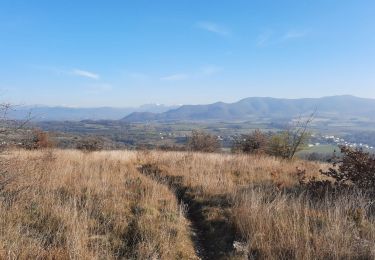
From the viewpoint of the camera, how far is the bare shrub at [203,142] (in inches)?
1148

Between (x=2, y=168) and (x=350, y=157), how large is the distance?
7.66 metres

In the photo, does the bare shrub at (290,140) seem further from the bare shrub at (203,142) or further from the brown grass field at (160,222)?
the brown grass field at (160,222)

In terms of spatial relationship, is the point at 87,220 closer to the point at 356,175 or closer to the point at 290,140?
the point at 356,175

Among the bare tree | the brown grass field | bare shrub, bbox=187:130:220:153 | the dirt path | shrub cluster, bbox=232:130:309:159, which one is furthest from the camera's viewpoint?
bare shrub, bbox=187:130:220:153

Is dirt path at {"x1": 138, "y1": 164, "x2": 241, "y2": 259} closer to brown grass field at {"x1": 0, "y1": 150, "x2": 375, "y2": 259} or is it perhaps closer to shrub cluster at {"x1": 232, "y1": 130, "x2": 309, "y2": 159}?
brown grass field at {"x1": 0, "y1": 150, "x2": 375, "y2": 259}

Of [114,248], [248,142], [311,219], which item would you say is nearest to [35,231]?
[114,248]

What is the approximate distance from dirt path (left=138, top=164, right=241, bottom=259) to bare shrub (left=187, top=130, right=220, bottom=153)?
19433 mm

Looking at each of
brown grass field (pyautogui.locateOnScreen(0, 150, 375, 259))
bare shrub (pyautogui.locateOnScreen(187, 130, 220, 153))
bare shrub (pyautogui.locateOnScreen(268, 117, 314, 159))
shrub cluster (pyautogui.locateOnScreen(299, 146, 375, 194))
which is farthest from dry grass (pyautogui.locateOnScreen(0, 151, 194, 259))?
bare shrub (pyautogui.locateOnScreen(187, 130, 220, 153))

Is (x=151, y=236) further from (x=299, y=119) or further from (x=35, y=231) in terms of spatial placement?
(x=299, y=119)

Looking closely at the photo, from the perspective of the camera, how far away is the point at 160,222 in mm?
6477

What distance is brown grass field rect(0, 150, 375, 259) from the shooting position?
519cm

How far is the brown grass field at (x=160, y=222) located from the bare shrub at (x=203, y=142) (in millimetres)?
19630

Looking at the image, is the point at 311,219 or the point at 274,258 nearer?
the point at 274,258

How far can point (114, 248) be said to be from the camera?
18.1 ft
